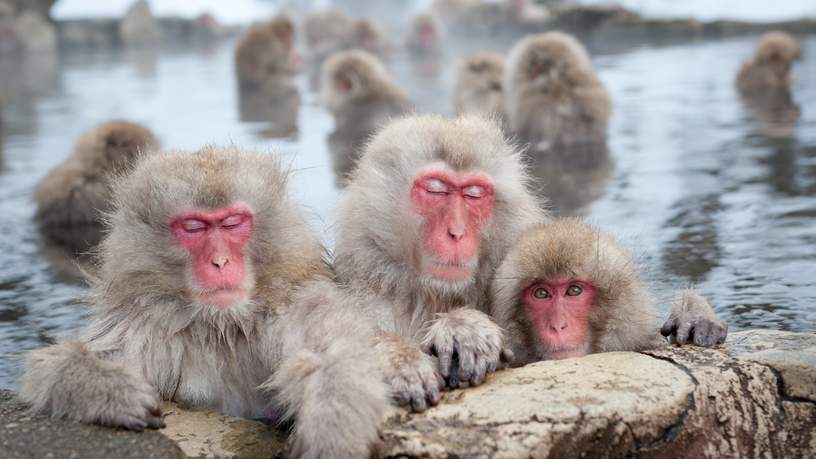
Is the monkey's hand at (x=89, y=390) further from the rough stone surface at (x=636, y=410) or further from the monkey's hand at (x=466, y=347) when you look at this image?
the monkey's hand at (x=466, y=347)

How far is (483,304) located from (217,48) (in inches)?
820

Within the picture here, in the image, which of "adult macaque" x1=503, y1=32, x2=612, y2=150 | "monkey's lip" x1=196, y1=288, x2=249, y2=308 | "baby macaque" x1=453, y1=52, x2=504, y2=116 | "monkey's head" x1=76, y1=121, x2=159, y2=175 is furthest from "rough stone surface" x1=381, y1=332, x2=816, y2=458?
"baby macaque" x1=453, y1=52, x2=504, y2=116

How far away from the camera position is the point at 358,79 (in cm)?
1109

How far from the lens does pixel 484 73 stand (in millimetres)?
11023

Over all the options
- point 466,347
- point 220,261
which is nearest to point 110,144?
Answer: point 220,261

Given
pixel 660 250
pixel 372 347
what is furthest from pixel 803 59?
pixel 372 347

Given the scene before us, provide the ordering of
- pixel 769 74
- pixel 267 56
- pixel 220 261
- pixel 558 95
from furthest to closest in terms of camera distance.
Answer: pixel 267 56 < pixel 769 74 < pixel 558 95 < pixel 220 261

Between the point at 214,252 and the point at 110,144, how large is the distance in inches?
164

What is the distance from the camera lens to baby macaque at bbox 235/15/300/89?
48.9ft

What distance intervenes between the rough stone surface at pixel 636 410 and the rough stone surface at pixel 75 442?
696 mm

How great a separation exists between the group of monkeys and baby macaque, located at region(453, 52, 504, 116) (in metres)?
6.67

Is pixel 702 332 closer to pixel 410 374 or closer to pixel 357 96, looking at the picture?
pixel 410 374

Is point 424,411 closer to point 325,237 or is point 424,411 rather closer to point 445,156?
point 445,156

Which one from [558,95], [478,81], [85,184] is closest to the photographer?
[85,184]
